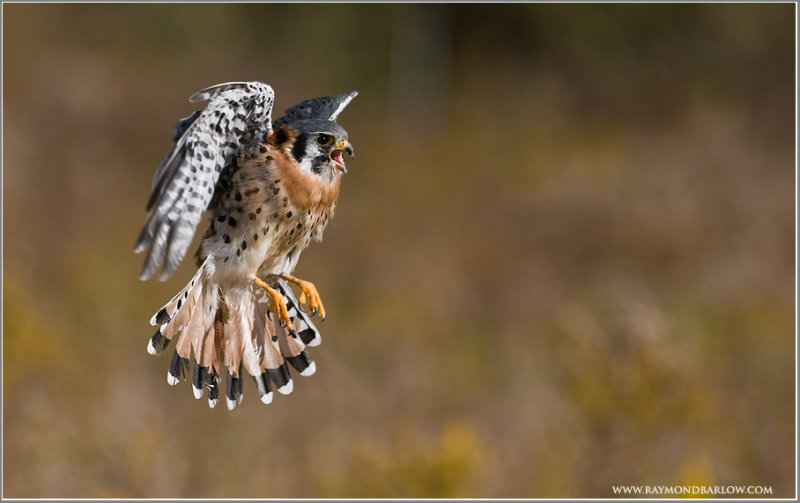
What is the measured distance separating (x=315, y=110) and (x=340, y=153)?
0.33 metres

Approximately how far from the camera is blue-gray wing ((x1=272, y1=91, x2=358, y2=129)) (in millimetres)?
1714

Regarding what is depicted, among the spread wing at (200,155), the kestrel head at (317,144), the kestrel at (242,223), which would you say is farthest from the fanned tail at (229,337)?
the kestrel head at (317,144)

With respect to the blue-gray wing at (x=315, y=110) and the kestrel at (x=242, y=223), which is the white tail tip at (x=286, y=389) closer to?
the kestrel at (x=242, y=223)

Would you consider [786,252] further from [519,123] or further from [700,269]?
[519,123]

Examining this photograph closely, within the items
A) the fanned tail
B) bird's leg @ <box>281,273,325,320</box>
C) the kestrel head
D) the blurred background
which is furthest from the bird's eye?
the blurred background

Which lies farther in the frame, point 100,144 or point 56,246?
point 100,144

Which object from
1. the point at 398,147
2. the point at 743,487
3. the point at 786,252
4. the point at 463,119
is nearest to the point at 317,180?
the point at 743,487

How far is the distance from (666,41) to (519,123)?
2.96m

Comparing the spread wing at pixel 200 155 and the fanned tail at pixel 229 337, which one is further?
the fanned tail at pixel 229 337

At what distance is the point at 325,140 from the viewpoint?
4.85ft

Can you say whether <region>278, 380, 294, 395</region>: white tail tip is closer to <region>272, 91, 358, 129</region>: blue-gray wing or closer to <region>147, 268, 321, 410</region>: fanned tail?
<region>147, 268, 321, 410</region>: fanned tail

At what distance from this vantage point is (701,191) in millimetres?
13547

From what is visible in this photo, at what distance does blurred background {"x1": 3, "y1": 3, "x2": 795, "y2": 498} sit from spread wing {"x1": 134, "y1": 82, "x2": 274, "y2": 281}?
377 centimetres

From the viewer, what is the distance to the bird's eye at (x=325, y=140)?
57.6 inches
